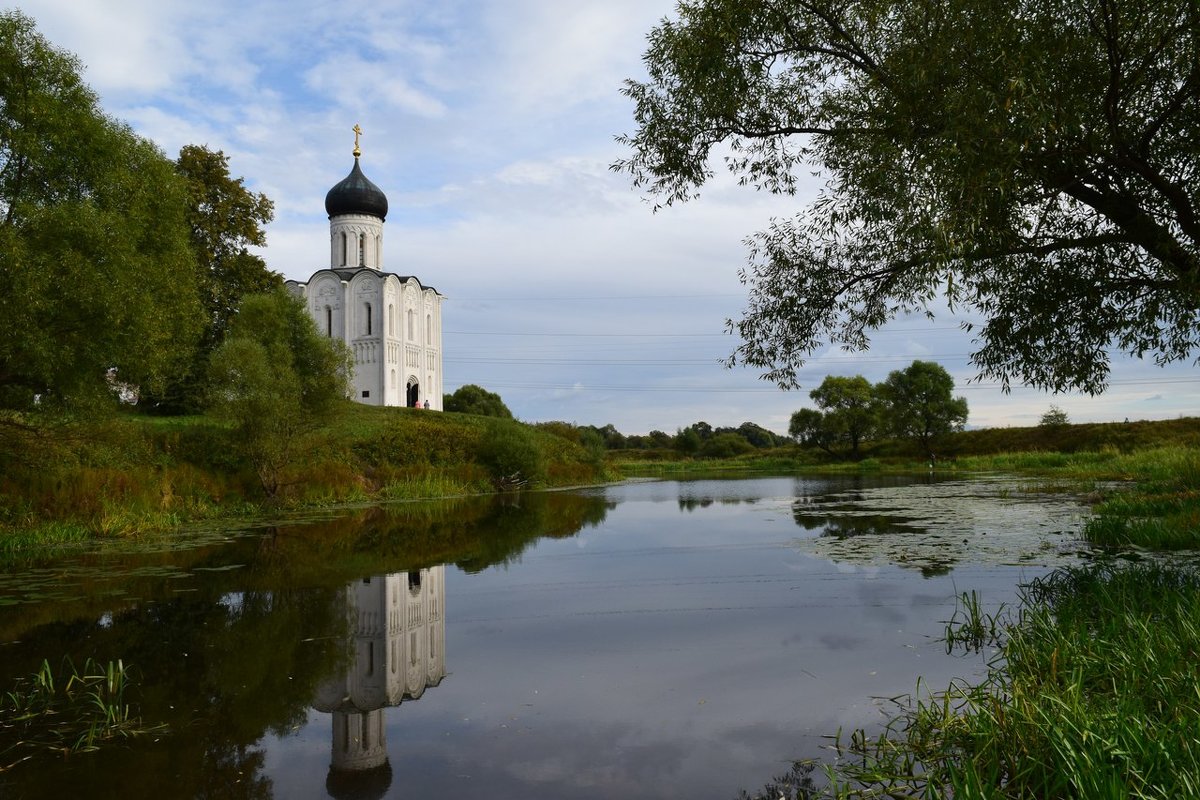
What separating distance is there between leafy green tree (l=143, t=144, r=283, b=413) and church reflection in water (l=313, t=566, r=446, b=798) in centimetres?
2548

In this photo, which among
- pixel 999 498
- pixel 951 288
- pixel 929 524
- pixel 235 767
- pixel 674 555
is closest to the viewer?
pixel 235 767

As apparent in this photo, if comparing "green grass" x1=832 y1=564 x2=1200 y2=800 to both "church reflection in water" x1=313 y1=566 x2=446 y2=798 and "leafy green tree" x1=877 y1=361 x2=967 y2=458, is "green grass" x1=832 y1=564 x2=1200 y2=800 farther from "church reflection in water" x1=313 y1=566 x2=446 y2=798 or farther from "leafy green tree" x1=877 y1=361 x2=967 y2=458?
"leafy green tree" x1=877 y1=361 x2=967 y2=458

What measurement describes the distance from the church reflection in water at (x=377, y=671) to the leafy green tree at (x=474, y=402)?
2618 inches

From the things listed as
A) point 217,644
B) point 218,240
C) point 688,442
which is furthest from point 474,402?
point 217,644

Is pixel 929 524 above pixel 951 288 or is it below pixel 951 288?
below

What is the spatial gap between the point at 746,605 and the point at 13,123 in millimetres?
17029

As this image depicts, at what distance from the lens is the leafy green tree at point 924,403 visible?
64.2m

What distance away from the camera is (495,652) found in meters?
7.85

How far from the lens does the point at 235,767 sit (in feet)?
16.4

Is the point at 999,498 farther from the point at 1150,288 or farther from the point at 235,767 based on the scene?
the point at 235,767

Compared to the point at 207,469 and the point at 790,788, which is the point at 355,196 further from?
the point at 790,788

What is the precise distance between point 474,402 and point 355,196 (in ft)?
103

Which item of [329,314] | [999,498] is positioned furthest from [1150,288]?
[329,314]

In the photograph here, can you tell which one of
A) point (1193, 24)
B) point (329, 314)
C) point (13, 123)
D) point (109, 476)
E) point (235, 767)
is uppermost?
point (329, 314)
